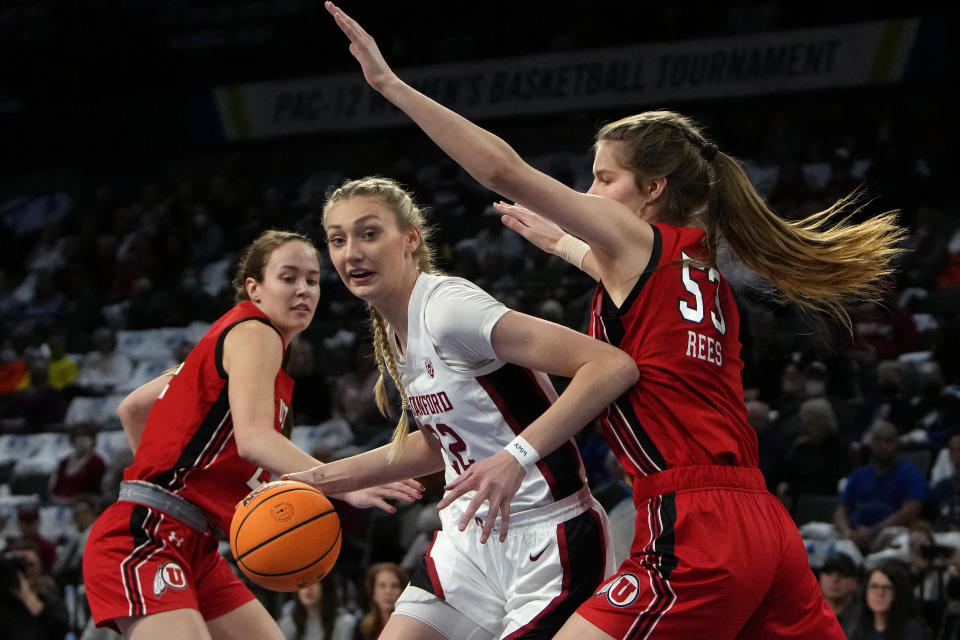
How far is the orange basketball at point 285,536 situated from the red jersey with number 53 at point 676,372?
102 cm

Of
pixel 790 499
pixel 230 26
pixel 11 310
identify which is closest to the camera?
pixel 790 499

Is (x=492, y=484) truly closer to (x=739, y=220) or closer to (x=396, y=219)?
(x=739, y=220)

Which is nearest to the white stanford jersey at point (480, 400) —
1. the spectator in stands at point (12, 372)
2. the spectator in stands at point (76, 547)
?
the spectator in stands at point (76, 547)

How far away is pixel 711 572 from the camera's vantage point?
2725mm

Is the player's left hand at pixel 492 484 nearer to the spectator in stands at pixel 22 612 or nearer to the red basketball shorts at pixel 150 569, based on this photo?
the red basketball shorts at pixel 150 569

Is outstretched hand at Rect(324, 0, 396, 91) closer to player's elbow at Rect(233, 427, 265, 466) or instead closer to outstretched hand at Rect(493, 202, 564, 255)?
outstretched hand at Rect(493, 202, 564, 255)

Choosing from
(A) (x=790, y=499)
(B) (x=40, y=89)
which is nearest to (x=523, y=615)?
(A) (x=790, y=499)

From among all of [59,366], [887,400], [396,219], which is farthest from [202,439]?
[59,366]

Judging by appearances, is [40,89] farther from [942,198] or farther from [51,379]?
[942,198]

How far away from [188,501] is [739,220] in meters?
2.36

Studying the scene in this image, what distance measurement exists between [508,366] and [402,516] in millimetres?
5088

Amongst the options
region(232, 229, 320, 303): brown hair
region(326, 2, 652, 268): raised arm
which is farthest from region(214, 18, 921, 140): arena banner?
region(326, 2, 652, 268): raised arm

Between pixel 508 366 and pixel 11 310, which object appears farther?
pixel 11 310

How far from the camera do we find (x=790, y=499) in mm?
7641
